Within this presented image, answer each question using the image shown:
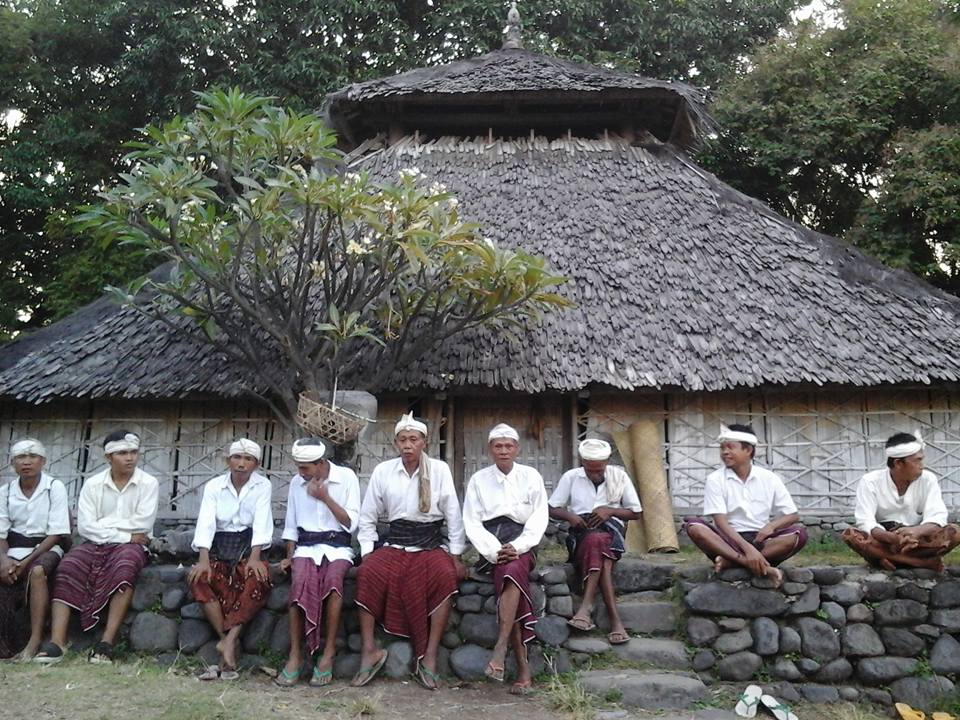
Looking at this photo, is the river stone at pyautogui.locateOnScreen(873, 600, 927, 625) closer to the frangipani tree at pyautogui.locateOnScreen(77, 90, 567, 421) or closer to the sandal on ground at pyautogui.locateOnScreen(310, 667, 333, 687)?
the frangipani tree at pyautogui.locateOnScreen(77, 90, 567, 421)

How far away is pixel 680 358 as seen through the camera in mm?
7984

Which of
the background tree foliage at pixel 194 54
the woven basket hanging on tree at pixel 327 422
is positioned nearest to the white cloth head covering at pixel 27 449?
the woven basket hanging on tree at pixel 327 422

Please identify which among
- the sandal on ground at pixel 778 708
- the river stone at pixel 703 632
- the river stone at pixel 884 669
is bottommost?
the sandal on ground at pixel 778 708

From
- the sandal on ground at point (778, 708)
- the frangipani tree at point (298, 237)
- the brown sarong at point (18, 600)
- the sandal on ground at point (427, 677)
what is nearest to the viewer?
the sandal on ground at point (778, 708)

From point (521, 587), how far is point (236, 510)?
2.08m

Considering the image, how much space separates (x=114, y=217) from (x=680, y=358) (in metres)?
5.38

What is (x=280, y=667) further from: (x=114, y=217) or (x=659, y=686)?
(x=114, y=217)

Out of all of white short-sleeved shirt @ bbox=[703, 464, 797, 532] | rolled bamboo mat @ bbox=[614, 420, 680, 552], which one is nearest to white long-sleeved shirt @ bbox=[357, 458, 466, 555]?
white short-sleeved shirt @ bbox=[703, 464, 797, 532]

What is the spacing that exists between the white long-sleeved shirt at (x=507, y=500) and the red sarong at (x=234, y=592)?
144 cm

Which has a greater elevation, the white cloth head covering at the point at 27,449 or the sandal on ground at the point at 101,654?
the white cloth head covering at the point at 27,449

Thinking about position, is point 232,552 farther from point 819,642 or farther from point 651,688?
point 819,642

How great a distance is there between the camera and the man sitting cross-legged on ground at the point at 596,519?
5.12 meters

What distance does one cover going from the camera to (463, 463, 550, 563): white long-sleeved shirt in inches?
203

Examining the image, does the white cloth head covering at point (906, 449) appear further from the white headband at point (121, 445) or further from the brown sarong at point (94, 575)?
the white headband at point (121, 445)
